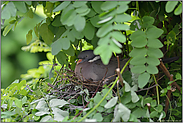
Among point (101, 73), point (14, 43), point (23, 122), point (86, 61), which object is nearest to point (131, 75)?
point (101, 73)

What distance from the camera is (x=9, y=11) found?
21.5 inches

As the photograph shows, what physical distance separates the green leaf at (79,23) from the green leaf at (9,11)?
197mm

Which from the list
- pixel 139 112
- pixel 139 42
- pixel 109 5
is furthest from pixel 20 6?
pixel 139 112

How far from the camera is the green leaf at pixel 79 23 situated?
49cm

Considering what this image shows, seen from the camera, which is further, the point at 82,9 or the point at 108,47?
the point at 82,9

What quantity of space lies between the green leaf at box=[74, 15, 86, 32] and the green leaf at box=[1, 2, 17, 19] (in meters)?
0.20

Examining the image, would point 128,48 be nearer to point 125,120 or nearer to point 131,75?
point 131,75

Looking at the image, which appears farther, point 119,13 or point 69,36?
point 69,36

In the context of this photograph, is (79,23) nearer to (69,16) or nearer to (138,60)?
(69,16)

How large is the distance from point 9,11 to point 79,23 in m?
0.22

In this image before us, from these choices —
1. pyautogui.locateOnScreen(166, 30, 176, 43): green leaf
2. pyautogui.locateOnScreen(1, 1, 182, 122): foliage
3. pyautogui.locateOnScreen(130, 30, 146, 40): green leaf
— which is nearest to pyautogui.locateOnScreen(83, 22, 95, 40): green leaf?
pyautogui.locateOnScreen(1, 1, 182, 122): foliage

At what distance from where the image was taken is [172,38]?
0.74 meters

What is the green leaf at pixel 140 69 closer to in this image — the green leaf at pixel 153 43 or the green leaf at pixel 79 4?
the green leaf at pixel 153 43

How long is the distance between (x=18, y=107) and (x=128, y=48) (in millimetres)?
546
